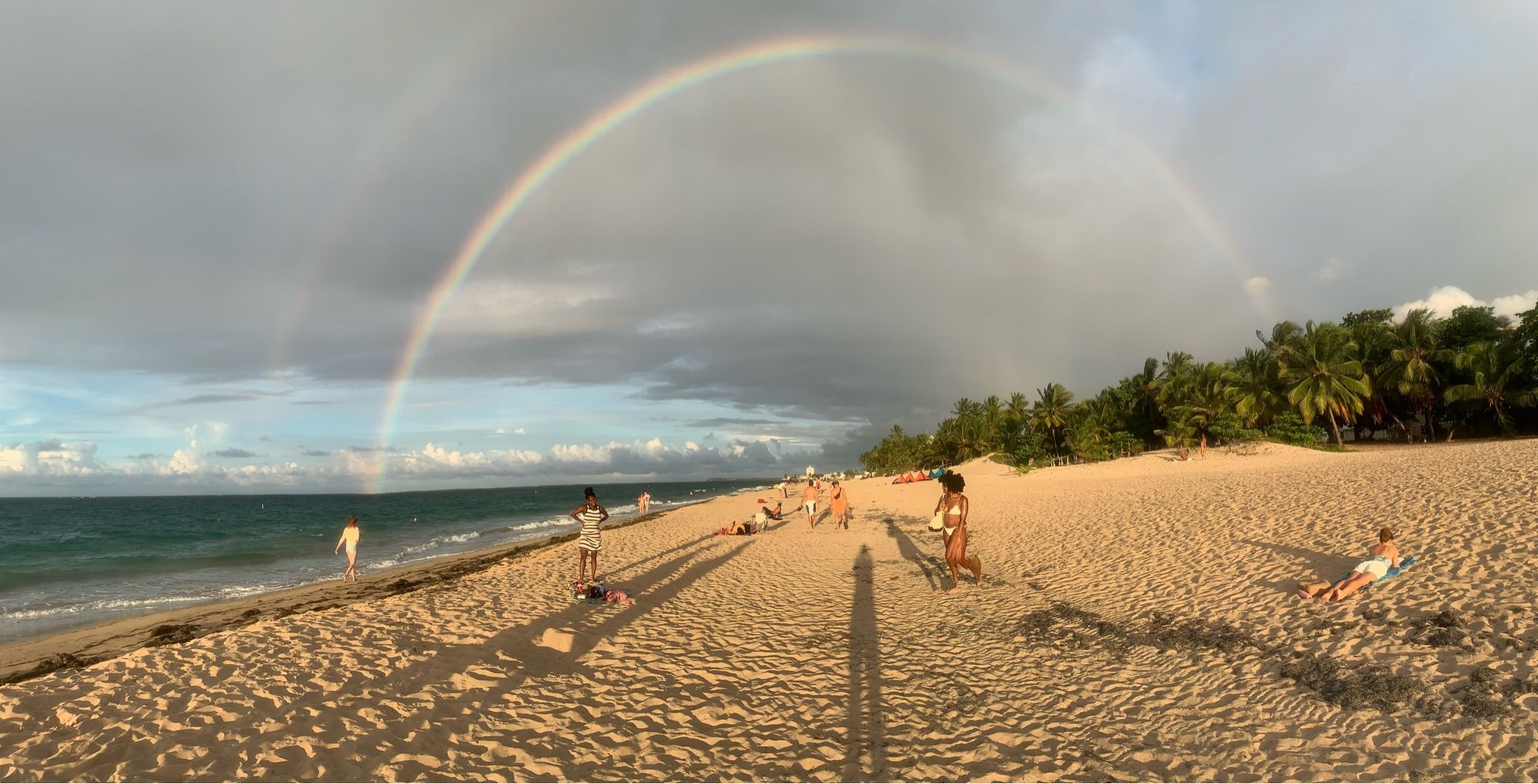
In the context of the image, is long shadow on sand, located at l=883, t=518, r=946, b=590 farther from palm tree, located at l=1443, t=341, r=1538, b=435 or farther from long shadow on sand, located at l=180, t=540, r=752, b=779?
palm tree, located at l=1443, t=341, r=1538, b=435

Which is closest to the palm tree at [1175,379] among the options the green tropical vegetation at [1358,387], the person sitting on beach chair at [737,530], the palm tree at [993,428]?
the green tropical vegetation at [1358,387]

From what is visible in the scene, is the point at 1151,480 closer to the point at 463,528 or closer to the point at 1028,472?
the point at 1028,472

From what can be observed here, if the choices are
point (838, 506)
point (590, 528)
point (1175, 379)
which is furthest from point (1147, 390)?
point (590, 528)

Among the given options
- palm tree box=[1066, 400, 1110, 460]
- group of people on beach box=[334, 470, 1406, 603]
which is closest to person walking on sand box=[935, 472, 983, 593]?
group of people on beach box=[334, 470, 1406, 603]

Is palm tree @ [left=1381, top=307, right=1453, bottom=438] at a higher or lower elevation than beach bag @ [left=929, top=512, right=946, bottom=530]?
higher

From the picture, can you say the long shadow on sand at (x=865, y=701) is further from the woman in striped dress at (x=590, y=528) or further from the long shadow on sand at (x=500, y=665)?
the woman in striped dress at (x=590, y=528)

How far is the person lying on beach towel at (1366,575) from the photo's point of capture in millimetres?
8547

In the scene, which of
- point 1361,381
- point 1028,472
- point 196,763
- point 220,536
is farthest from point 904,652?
point 1361,381

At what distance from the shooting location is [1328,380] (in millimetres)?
44000

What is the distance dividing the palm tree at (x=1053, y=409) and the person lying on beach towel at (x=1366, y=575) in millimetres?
60715

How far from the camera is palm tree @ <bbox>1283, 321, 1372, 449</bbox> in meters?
43.6

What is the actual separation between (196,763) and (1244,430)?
53002 millimetres

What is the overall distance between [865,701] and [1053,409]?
6619 cm

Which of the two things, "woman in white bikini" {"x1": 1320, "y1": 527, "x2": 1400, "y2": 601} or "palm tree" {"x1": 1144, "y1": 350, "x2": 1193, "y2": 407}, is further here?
"palm tree" {"x1": 1144, "y1": 350, "x2": 1193, "y2": 407}
